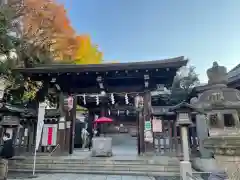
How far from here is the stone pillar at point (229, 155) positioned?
8.75ft

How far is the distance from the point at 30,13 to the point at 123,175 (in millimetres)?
13454

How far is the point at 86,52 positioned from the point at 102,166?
13.8 metres

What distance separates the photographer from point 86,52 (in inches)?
767

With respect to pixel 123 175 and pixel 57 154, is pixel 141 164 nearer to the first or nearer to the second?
pixel 123 175

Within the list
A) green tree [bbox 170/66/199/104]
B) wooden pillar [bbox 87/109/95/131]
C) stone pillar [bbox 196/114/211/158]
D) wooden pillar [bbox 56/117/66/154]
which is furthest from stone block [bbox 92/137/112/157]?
wooden pillar [bbox 87/109/95/131]

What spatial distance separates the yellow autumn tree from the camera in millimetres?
18031

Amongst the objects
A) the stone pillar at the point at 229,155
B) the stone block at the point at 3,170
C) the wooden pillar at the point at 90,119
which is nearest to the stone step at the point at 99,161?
the stone block at the point at 3,170

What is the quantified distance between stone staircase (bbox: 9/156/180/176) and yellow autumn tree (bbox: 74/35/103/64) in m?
10.5

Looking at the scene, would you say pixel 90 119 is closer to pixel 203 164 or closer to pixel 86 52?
pixel 86 52

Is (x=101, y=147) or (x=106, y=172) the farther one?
(x=101, y=147)

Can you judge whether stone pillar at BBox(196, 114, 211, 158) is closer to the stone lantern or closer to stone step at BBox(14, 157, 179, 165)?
stone step at BBox(14, 157, 179, 165)

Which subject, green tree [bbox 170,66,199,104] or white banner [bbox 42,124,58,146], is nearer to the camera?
white banner [bbox 42,124,58,146]

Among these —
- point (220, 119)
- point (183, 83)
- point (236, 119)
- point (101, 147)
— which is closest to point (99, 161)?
point (101, 147)

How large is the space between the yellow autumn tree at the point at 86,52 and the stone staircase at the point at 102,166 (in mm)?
10472
